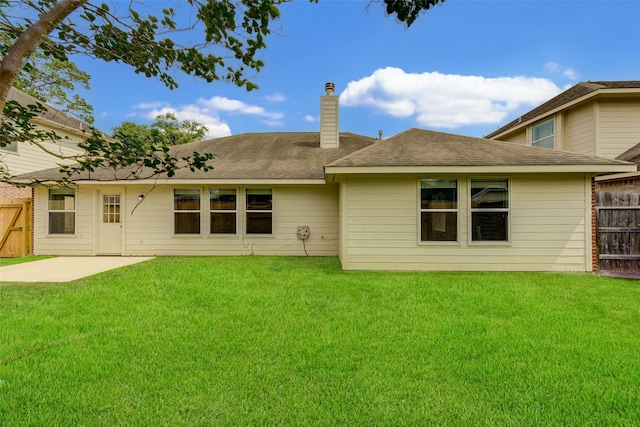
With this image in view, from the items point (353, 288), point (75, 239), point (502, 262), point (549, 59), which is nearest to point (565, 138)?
point (549, 59)

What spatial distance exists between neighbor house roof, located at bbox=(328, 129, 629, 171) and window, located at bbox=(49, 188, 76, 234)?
29.1ft

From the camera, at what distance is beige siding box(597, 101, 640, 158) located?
33.8 ft

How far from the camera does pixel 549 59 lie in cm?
1188

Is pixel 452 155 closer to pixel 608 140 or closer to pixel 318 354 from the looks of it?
pixel 318 354

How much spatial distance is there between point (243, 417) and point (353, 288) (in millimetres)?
3763

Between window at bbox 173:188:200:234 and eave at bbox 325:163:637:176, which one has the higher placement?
eave at bbox 325:163:637:176

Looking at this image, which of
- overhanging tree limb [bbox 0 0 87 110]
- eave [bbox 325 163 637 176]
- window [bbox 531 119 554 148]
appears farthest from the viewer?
window [bbox 531 119 554 148]

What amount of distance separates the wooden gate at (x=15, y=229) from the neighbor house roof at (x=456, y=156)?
1025 centimetres

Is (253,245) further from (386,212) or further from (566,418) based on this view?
(566,418)

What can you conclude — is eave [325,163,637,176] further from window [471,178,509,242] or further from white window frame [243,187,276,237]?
white window frame [243,187,276,237]

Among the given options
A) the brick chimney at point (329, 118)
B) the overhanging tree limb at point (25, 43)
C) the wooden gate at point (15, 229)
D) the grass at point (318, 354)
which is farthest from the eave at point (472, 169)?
the wooden gate at point (15, 229)

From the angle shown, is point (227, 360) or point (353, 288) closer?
point (227, 360)

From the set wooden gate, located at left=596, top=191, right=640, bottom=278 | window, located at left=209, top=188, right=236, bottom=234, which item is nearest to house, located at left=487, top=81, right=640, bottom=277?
wooden gate, located at left=596, top=191, right=640, bottom=278

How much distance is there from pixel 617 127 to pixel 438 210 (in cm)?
798
